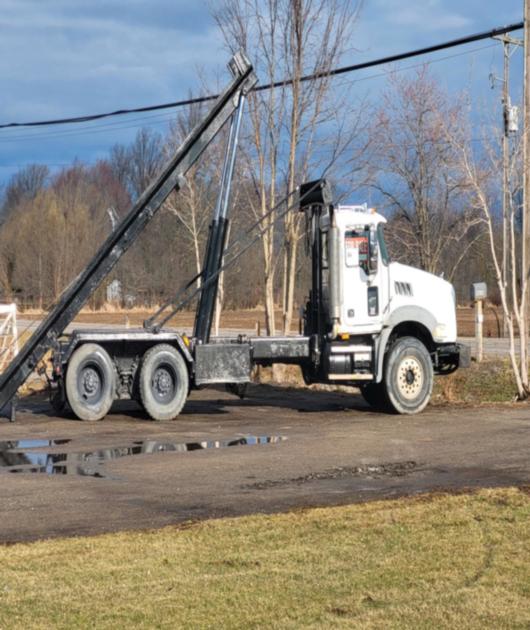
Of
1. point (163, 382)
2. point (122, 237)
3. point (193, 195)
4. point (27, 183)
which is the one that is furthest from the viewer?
point (27, 183)

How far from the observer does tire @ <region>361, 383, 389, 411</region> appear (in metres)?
18.3

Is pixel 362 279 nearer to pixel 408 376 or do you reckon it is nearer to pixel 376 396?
pixel 408 376

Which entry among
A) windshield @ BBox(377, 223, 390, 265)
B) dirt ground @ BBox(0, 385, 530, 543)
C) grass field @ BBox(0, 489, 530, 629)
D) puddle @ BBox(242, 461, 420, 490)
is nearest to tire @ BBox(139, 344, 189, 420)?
dirt ground @ BBox(0, 385, 530, 543)

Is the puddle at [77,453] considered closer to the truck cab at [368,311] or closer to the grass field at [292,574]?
the truck cab at [368,311]

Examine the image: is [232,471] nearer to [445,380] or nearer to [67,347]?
[67,347]

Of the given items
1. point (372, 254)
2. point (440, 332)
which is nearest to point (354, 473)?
point (372, 254)

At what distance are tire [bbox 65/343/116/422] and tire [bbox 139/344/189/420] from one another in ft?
1.77

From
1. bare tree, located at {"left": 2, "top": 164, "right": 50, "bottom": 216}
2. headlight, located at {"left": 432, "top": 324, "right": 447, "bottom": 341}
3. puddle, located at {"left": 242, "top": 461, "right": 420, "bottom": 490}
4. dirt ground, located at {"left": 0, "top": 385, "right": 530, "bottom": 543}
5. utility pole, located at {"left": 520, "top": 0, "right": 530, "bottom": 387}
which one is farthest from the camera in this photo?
bare tree, located at {"left": 2, "top": 164, "right": 50, "bottom": 216}

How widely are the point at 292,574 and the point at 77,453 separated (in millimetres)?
6759

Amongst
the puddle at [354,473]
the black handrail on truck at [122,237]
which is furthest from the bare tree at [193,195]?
the puddle at [354,473]

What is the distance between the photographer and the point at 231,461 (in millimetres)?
12938

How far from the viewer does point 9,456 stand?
13398mm

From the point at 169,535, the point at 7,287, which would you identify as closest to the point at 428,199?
the point at 169,535

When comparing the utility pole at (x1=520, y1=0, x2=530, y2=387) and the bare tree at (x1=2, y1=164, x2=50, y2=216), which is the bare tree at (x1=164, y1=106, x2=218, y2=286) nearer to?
the utility pole at (x1=520, y1=0, x2=530, y2=387)
